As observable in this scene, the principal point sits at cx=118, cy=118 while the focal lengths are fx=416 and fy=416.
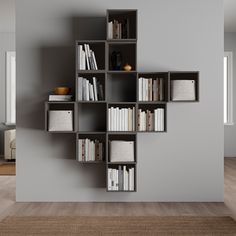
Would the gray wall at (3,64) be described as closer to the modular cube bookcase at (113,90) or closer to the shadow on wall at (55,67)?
the shadow on wall at (55,67)

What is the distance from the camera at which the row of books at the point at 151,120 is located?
446 centimetres

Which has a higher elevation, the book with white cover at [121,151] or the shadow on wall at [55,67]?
the shadow on wall at [55,67]

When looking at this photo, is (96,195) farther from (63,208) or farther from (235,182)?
(235,182)

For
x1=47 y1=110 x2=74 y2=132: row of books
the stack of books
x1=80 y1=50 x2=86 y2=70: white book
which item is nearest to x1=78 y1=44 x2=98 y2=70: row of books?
x1=80 y1=50 x2=86 y2=70: white book

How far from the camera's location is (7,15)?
7633 mm


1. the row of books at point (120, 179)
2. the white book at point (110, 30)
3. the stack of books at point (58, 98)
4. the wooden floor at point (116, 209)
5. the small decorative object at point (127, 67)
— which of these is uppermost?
the white book at point (110, 30)

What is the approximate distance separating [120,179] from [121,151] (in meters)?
0.32

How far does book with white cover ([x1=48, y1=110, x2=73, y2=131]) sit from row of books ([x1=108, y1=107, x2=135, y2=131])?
435 millimetres

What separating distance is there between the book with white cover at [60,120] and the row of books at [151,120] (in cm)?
76

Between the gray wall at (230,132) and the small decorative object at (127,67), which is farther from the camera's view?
the gray wall at (230,132)

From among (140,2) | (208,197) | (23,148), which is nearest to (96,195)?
(23,148)

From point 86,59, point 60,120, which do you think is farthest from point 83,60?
point 60,120

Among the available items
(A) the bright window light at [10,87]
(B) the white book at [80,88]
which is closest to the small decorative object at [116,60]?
(B) the white book at [80,88]

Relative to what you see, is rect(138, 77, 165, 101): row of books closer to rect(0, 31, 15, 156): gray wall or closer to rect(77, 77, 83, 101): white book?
rect(77, 77, 83, 101): white book
